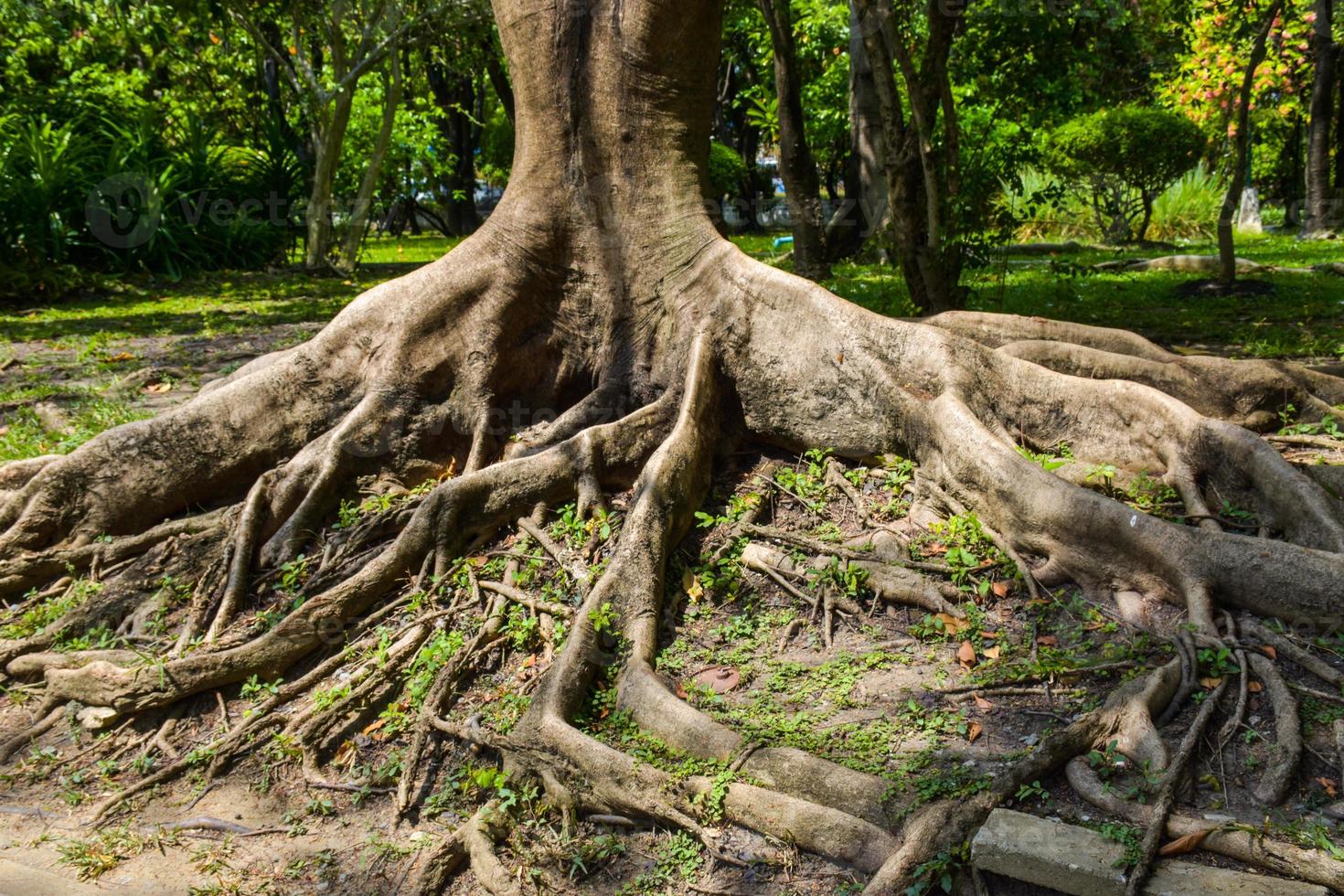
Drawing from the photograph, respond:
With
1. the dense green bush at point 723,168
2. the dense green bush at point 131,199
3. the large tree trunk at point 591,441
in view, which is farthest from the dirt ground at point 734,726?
the dense green bush at point 723,168

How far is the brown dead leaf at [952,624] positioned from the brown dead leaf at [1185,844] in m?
1.40

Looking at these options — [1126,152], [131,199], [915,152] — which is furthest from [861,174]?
[131,199]

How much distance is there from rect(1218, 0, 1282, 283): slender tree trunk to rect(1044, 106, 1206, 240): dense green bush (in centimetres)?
589

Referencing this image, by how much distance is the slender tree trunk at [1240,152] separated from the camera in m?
8.37

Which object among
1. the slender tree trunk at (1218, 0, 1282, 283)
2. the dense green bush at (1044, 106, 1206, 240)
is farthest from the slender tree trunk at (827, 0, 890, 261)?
the slender tree trunk at (1218, 0, 1282, 283)

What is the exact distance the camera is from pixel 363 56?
591 inches

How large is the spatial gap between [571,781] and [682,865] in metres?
0.53

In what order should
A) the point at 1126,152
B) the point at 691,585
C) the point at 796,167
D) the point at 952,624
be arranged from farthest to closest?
the point at 1126,152 < the point at 796,167 < the point at 691,585 < the point at 952,624

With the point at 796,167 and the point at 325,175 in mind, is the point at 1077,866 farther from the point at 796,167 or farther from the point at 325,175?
the point at 325,175

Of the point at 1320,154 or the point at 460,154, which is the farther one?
the point at 460,154

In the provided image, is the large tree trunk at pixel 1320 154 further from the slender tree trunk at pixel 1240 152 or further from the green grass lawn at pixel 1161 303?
the slender tree trunk at pixel 1240 152

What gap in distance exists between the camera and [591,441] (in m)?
5.46

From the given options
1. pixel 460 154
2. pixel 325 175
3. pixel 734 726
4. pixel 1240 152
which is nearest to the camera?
pixel 734 726

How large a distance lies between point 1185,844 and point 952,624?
148 centimetres
